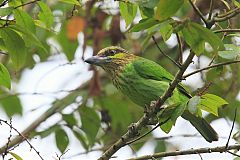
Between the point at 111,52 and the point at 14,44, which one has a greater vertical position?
the point at 111,52

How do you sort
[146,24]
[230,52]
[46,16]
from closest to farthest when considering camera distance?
[146,24]
[230,52]
[46,16]

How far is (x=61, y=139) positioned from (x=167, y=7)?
2.47m

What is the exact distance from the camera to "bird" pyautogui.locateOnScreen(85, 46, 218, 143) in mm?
4445

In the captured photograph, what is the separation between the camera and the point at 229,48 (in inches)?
123

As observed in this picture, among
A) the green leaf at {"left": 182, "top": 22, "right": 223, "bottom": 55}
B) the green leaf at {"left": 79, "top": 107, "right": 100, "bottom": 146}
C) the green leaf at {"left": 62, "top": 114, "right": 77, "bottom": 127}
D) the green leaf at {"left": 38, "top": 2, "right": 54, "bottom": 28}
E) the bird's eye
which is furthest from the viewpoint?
the green leaf at {"left": 62, "top": 114, "right": 77, "bottom": 127}

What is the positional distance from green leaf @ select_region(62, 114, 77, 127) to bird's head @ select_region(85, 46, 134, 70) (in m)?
0.63

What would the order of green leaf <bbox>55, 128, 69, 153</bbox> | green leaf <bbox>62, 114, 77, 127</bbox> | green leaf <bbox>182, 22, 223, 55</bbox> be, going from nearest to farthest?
green leaf <bbox>182, 22, 223, 55</bbox>
green leaf <bbox>55, 128, 69, 153</bbox>
green leaf <bbox>62, 114, 77, 127</bbox>

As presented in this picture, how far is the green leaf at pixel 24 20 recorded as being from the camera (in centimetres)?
333

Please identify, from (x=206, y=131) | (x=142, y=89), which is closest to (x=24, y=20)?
Answer: (x=142, y=89)

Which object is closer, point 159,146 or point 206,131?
point 206,131

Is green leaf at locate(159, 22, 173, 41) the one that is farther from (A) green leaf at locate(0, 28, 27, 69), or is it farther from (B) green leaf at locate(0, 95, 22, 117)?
(B) green leaf at locate(0, 95, 22, 117)

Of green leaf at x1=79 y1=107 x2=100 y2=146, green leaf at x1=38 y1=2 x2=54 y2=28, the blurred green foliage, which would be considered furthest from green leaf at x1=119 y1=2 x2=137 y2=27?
green leaf at x1=79 y1=107 x2=100 y2=146

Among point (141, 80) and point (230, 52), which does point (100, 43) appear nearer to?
point (141, 80)

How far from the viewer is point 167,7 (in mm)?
2742
